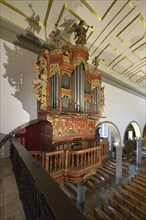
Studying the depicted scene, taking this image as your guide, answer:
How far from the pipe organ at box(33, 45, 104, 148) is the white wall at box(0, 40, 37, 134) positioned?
0.48 metres

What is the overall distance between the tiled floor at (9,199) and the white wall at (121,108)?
17.5 ft

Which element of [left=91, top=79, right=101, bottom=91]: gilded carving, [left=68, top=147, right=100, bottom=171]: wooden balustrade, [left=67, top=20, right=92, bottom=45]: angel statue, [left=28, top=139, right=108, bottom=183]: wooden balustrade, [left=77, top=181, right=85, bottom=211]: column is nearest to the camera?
[left=28, top=139, right=108, bottom=183]: wooden balustrade

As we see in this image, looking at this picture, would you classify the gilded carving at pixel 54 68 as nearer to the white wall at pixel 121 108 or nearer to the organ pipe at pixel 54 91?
the organ pipe at pixel 54 91

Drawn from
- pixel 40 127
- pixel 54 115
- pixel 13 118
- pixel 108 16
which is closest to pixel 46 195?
pixel 54 115

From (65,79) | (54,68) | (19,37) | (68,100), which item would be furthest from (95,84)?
(19,37)

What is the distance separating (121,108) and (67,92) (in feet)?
18.3

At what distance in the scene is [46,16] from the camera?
13.6 feet

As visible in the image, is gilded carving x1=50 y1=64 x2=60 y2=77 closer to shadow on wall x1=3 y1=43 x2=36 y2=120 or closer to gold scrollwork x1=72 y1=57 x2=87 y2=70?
gold scrollwork x1=72 y1=57 x2=87 y2=70

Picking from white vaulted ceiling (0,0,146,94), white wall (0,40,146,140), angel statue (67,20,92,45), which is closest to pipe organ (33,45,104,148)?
angel statue (67,20,92,45)

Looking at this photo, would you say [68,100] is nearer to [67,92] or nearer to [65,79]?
[67,92]

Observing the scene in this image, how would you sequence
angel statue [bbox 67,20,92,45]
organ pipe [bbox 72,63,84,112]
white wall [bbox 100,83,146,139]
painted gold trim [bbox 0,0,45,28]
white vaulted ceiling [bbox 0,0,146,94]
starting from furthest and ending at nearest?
white wall [bbox 100,83,146,139] < organ pipe [bbox 72,63,84,112] < angel statue [bbox 67,20,92,45] < white vaulted ceiling [bbox 0,0,146,94] < painted gold trim [bbox 0,0,45,28]

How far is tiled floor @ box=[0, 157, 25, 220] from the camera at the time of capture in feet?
5.52

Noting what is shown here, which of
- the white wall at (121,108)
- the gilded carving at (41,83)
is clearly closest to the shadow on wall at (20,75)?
the gilded carving at (41,83)

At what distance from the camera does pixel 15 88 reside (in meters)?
3.98
